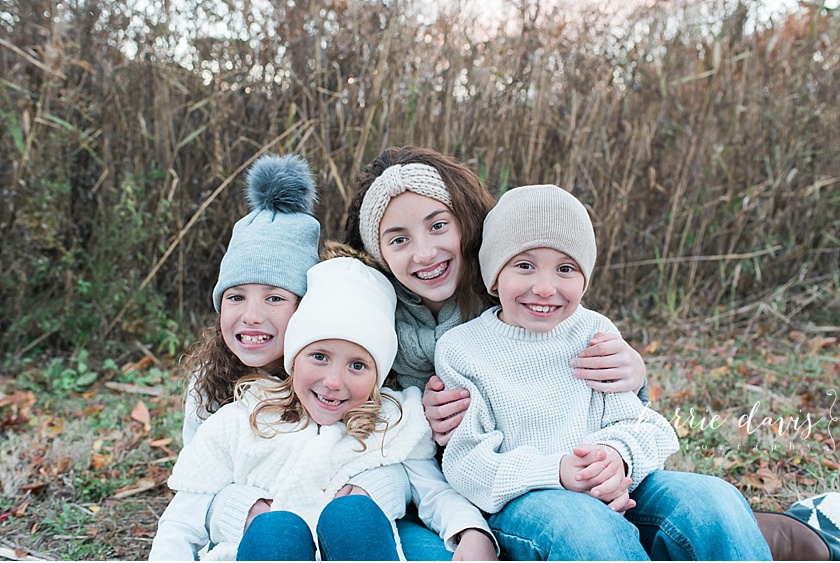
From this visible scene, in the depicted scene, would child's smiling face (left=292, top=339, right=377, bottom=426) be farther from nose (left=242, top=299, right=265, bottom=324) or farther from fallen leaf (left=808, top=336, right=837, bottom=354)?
fallen leaf (left=808, top=336, right=837, bottom=354)

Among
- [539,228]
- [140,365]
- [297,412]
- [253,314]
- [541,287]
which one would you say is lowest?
[140,365]

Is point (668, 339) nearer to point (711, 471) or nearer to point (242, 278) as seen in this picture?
point (711, 471)

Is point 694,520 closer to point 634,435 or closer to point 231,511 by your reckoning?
point 634,435

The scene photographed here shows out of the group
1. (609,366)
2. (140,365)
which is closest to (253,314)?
(609,366)

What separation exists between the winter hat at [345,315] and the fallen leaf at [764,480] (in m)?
1.61

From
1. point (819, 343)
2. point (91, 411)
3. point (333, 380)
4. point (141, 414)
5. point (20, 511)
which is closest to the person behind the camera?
point (333, 380)

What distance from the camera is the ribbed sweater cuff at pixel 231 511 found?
1.82m

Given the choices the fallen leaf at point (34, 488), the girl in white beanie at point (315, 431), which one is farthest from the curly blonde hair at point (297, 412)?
the fallen leaf at point (34, 488)

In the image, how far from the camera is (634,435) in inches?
73.2

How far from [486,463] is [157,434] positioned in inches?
80.1

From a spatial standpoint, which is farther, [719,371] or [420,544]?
[719,371]

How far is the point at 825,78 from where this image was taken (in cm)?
502

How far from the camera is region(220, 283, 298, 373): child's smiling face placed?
199 cm

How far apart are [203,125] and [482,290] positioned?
8.47 ft
